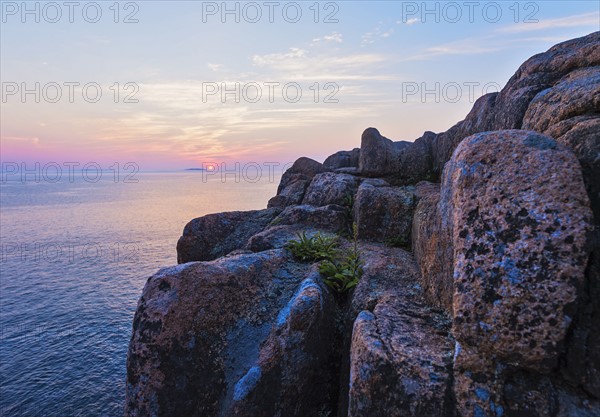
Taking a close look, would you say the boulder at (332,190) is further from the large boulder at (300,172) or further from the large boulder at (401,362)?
the large boulder at (401,362)

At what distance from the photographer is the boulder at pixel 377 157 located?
67.9ft

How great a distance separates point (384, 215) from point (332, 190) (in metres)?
5.08

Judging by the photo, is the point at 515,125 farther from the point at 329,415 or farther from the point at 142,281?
the point at 142,281

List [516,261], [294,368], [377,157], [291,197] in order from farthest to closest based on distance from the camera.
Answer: [291,197] < [377,157] < [294,368] < [516,261]

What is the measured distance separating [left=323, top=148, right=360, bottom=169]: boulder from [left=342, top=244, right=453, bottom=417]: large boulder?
23.6m

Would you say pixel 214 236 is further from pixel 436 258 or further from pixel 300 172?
pixel 436 258

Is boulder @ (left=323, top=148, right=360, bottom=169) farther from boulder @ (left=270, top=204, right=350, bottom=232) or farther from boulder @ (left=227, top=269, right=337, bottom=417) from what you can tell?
boulder @ (left=227, top=269, right=337, bottom=417)

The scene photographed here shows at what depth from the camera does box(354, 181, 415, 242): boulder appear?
532 inches

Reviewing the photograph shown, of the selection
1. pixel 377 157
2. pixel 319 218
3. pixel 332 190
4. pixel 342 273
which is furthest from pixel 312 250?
pixel 377 157

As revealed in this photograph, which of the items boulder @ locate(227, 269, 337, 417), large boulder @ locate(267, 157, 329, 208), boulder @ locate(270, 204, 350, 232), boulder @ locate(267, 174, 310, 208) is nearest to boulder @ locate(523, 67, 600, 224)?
boulder @ locate(227, 269, 337, 417)

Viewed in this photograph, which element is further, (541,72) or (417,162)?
(417,162)

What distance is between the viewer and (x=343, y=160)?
103ft

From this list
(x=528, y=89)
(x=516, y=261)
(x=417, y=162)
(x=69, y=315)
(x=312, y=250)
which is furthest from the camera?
(x=69, y=315)

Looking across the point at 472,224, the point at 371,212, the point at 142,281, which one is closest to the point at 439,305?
the point at 472,224
